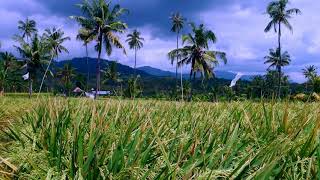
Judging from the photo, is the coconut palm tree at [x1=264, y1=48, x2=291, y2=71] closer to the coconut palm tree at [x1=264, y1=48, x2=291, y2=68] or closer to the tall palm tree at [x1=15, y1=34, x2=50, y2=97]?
the coconut palm tree at [x1=264, y1=48, x2=291, y2=68]

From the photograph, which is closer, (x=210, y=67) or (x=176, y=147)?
(x=176, y=147)

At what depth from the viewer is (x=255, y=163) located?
230 centimetres

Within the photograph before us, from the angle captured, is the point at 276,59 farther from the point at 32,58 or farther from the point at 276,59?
the point at 32,58

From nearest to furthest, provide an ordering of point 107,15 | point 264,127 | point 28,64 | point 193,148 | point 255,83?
1. point 193,148
2. point 264,127
3. point 107,15
4. point 28,64
5. point 255,83

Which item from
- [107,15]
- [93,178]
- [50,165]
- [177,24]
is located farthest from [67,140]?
[177,24]

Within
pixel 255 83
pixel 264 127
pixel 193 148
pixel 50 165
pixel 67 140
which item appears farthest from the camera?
pixel 255 83

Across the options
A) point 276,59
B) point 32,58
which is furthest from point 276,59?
point 32,58

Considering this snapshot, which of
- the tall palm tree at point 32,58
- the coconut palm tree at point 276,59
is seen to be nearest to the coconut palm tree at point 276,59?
the coconut palm tree at point 276,59

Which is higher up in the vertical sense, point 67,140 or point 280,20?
point 280,20

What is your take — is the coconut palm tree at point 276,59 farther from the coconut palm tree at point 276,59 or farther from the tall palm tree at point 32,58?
the tall palm tree at point 32,58

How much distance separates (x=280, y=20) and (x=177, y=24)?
908 inches

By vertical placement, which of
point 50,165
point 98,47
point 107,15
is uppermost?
point 107,15

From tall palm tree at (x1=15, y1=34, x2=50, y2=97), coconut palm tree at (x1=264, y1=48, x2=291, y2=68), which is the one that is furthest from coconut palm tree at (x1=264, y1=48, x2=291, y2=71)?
tall palm tree at (x1=15, y1=34, x2=50, y2=97)

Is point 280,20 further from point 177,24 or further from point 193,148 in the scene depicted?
point 193,148
